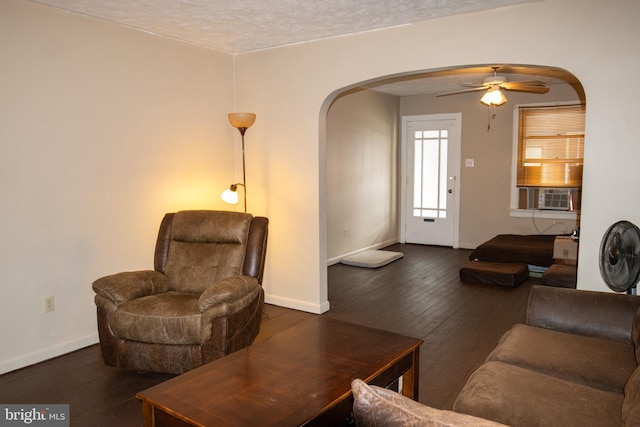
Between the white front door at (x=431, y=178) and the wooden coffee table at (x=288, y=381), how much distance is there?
5.42 metres

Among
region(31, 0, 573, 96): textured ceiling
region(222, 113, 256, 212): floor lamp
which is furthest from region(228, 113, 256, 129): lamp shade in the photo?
region(31, 0, 573, 96): textured ceiling

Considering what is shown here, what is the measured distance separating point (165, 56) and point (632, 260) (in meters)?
3.66

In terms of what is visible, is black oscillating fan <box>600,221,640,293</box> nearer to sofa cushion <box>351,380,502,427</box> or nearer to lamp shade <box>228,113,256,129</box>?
sofa cushion <box>351,380,502,427</box>

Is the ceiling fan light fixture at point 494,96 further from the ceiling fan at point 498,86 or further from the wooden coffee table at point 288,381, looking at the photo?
the wooden coffee table at point 288,381

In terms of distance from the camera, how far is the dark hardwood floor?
9.23ft

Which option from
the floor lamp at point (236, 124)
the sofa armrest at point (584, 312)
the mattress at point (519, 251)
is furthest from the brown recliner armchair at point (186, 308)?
the mattress at point (519, 251)

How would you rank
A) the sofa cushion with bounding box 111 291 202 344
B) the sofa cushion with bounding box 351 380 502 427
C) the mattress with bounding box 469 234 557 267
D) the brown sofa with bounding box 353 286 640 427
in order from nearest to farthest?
the sofa cushion with bounding box 351 380 502 427, the brown sofa with bounding box 353 286 640 427, the sofa cushion with bounding box 111 291 202 344, the mattress with bounding box 469 234 557 267

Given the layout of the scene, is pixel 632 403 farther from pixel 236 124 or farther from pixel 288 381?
pixel 236 124

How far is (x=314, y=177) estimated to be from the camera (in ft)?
14.3

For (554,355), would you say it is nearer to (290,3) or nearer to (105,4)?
(290,3)

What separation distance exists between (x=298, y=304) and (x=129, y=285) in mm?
1775

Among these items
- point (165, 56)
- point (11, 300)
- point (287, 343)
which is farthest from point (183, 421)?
point (165, 56)

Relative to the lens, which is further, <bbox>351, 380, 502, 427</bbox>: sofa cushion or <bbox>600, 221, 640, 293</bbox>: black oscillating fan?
<bbox>600, 221, 640, 293</bbox>: black oscillating fan

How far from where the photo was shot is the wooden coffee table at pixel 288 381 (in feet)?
5.82
